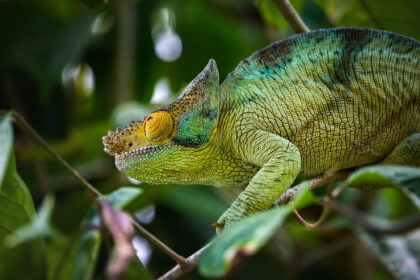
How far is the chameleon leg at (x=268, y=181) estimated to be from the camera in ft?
4.43

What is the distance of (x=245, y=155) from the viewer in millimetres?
1568

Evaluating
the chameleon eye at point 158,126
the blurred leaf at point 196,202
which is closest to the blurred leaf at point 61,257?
the chameleon eye at point 158,126

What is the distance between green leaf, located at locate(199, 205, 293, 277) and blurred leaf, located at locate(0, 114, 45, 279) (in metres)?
0.57

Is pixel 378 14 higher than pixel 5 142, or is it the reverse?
pixel 5 142

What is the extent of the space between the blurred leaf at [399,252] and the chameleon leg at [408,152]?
61 cm

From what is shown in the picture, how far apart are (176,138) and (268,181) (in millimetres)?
382

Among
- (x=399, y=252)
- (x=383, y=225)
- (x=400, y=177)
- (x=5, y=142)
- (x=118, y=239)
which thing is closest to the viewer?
(x=118, y=239)

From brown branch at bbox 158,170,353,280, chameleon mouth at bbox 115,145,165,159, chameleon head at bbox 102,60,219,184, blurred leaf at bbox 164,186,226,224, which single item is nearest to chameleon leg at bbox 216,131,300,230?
brown branch at bbox 158,170,353,280

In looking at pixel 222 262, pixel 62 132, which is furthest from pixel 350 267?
pixel 222 262

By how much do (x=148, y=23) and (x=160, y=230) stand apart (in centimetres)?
156

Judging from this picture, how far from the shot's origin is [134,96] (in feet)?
11.3

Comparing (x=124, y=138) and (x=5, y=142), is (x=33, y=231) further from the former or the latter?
(x=124, y=138)

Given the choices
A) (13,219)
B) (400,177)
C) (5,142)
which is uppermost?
(5,142)

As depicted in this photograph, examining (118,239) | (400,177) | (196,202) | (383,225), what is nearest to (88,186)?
(118,239)
